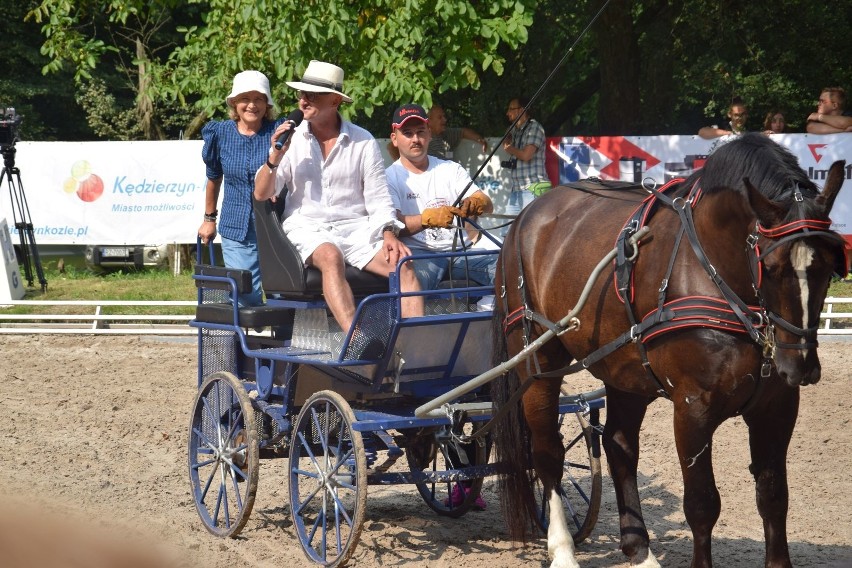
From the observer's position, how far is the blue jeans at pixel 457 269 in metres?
5.64

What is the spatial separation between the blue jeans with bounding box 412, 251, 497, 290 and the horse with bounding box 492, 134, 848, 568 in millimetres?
478

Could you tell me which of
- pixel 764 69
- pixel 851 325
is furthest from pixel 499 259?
pixel 764 69

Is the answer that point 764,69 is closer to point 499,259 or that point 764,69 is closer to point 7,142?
point 7,142

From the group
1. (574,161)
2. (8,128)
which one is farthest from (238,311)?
(8,128)

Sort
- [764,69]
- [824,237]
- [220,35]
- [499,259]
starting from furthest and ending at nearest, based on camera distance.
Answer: [764,69]
[220,35]
[499,259]
[824,237]

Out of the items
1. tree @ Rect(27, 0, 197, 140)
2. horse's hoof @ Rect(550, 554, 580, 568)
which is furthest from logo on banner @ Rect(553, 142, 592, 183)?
horse's hoof @ Rect(550, 554, 580, 568)

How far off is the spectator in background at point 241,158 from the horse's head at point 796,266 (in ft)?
11.0

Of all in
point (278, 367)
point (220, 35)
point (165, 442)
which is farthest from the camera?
point (220, 35)

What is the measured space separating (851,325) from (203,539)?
7279 millimetres

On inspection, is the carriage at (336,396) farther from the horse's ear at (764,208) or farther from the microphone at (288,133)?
the horse's ear at (764,208)

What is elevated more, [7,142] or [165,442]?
[7,142]

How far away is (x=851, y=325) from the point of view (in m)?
10.6

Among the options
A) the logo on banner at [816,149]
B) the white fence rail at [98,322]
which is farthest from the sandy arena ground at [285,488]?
the logo on banner at [816,149]

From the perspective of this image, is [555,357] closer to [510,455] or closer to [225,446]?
[510,455]
